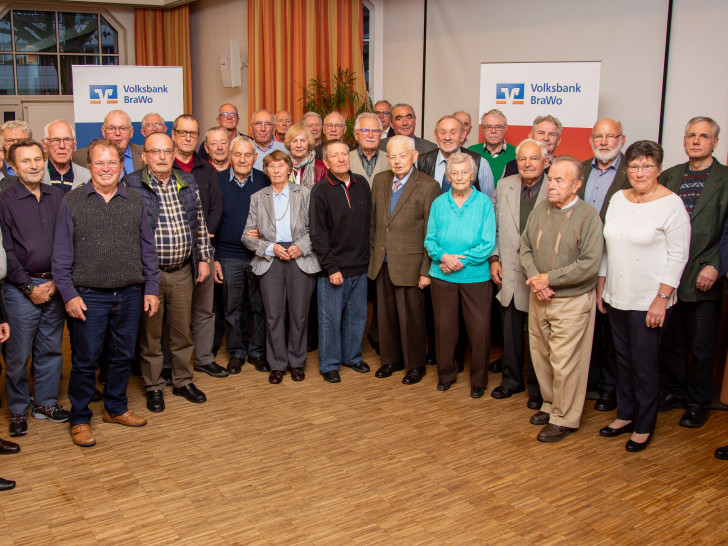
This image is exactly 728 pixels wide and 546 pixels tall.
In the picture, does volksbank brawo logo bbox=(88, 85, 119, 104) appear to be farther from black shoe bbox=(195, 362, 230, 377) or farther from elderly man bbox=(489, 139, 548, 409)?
elderly man bbox=(489, 139, 548, 409)

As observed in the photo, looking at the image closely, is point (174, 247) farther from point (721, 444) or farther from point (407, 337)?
point (721, 444)

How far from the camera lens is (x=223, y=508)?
9.96ft

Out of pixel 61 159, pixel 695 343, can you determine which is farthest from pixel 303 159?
pixel 695 343

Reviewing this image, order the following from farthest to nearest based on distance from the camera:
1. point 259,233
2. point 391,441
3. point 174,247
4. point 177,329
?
point 259,233 → point 177,329 → point 174,247 → point 391,441

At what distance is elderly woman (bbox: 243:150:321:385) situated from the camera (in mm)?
4449

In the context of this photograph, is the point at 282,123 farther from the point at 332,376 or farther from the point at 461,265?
the point at 461,265

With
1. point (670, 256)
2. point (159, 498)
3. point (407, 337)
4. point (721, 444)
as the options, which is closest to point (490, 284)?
point (407, 337)

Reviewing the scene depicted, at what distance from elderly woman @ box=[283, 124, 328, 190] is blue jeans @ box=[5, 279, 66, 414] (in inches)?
71.8

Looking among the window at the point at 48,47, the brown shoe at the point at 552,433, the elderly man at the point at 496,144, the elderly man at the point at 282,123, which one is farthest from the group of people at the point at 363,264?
the window at the point at 48,47

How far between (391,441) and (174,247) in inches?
65.7

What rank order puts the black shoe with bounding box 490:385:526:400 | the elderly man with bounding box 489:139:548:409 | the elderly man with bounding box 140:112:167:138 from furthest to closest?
1. the elderly man with bounding box 140:112:167:138
2. the black shoe with bounding box 490:385:526:400
3. the elderly man with bounding box 489:139:548:409

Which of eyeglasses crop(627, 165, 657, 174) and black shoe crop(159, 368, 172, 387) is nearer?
eyeglasses crop(627, 165, 657, 174)

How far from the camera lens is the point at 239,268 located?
476 cm

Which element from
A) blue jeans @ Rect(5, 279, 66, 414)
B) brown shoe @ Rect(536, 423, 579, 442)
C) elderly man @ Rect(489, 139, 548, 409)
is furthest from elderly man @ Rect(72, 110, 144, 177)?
brown shoe @ Rect(536, 423, 579, 442)
